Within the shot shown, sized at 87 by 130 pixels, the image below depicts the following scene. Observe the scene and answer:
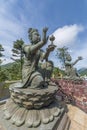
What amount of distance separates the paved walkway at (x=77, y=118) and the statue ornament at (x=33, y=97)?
0.43 meters

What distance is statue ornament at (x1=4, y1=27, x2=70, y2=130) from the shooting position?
9.50 ft

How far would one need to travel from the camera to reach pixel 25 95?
289cm

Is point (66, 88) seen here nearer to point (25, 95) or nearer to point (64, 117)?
point (64, 117)

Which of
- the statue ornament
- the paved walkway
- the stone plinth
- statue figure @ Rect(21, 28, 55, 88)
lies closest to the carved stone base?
the statue ornament

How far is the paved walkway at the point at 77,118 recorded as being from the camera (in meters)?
3.19

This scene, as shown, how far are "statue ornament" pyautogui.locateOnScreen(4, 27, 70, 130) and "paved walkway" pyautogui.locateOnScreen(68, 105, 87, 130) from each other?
43cm

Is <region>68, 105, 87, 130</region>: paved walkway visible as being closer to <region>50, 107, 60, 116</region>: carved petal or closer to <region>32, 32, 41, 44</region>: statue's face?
<region>50, 107, 60, 116</region>: carved petal

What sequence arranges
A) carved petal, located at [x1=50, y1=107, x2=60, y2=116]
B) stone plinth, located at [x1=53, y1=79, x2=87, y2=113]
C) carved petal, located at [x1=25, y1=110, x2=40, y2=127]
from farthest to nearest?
stone plinth, located at [x1=53, y1=79, x2=87, y2=113] → carved petal, located at [x1=50, y1=107, x2=60, y2=116] → carved petal, located at [x1=25, y1=110, x2=40, y2=127]

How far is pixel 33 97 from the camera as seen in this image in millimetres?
2918

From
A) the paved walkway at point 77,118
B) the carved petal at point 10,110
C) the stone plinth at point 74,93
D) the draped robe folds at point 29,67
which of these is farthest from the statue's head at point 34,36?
the paved walkway at point 77,118

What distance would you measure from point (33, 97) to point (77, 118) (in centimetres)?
138

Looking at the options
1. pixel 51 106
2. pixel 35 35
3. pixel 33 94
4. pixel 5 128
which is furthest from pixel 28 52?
pixel 5 128

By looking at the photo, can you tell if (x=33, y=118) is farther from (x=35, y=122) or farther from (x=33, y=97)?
(x=33, y=97)

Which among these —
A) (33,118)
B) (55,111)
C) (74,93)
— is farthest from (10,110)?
(74,93)
